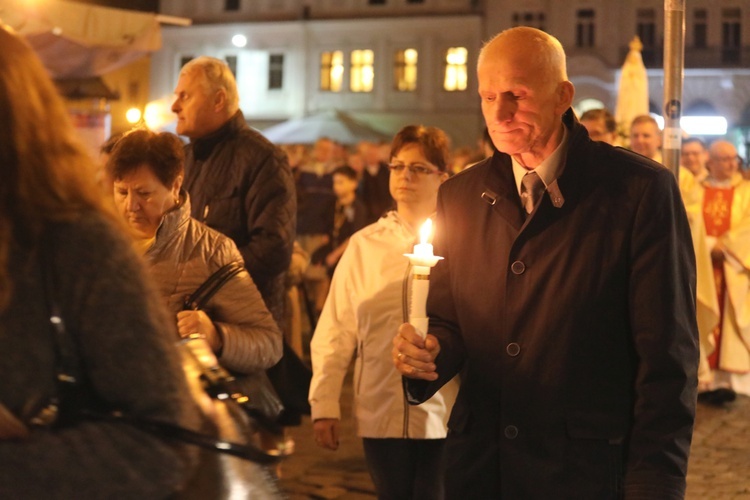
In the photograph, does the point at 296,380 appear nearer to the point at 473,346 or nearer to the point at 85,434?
the point at 473,346

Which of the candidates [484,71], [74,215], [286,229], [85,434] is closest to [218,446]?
[85,434]

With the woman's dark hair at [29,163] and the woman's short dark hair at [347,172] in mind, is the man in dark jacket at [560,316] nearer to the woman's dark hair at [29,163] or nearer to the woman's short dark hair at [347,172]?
the woman's dark hair at [29,163]

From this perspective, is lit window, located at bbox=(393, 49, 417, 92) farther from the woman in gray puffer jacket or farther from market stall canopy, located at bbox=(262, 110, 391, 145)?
the woman in gray puffer jacket

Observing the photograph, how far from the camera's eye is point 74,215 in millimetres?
2086

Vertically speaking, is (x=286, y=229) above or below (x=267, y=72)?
below

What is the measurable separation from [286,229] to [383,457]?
143 cm

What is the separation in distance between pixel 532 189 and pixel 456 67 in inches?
2166

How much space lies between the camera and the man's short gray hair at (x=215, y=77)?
5.83 metres

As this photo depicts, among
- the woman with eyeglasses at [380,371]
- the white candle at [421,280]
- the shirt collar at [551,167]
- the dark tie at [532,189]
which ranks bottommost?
the woman with eyeglasses at [380,371]

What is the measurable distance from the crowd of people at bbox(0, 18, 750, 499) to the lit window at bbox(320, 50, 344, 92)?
176 feet

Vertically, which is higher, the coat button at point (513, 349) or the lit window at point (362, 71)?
the lit window at point (362, 71)

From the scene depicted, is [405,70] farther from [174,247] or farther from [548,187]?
→ [548,187]

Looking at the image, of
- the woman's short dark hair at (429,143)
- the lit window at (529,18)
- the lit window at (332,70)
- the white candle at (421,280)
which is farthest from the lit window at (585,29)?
the white candle at (421,280)

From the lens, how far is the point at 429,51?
190ft
